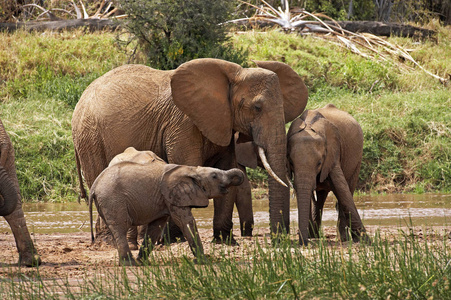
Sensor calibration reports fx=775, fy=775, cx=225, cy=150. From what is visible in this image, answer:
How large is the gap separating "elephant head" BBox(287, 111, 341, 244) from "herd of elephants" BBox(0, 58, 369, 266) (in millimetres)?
12

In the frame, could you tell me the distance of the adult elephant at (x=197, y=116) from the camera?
9148mm

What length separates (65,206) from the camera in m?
15.0

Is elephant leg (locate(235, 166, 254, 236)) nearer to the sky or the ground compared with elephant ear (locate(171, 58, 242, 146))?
nearer to the ground

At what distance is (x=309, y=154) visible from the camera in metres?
9.02

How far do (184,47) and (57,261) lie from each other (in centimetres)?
1171

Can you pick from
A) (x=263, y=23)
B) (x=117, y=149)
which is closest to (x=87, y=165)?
(x=117, y=149)

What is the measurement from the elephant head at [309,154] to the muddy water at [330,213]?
1.98m

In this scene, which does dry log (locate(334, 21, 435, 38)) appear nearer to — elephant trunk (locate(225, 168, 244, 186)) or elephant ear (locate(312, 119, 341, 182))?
elephant ear (locate(312, 119, 341, 182))

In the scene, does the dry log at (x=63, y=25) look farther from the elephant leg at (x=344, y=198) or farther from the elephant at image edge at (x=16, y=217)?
the elephant at image edge at (x=16, y=217)

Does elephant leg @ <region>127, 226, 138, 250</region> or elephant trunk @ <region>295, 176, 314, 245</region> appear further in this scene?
elephant leg @ <region>127, 226, 138, 250</region>

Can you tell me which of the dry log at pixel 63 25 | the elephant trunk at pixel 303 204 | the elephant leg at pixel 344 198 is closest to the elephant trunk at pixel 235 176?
the elephant trunk at pixel 303 204

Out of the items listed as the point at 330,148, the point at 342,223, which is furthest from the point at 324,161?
the point at 342,223

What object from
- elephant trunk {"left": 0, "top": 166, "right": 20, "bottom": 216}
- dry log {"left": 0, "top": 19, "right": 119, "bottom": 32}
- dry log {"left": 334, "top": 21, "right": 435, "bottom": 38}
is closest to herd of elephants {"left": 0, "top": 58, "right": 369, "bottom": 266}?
elephant trunk {"left": 0, "top": 166, "right": 20, "bottom": 216}

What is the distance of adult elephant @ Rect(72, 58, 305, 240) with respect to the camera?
9148 millimetres
